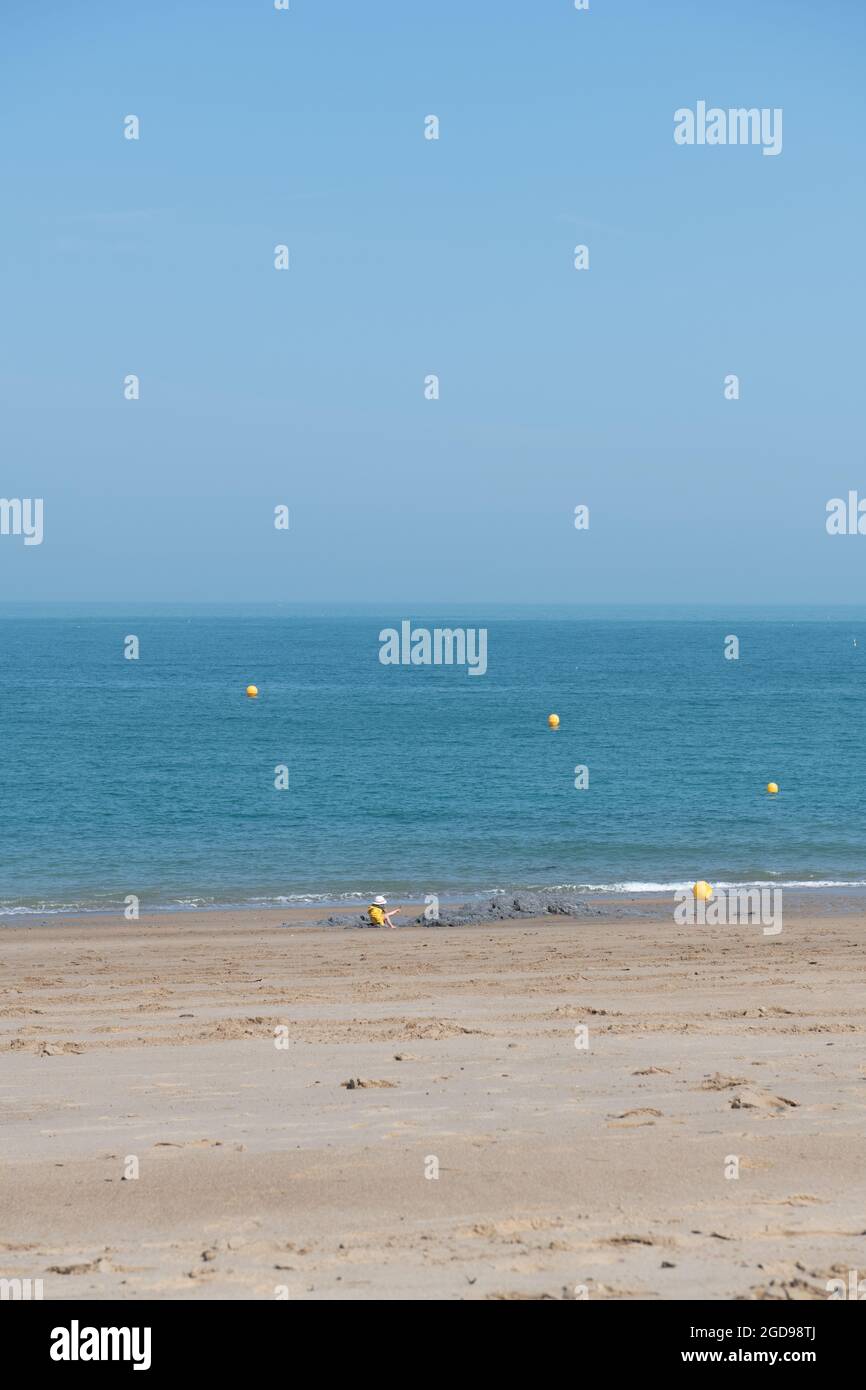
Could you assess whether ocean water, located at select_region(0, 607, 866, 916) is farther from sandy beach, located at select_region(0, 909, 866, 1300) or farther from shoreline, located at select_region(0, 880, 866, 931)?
sandy beach, located at select_region(0, 909, 866, 1300)

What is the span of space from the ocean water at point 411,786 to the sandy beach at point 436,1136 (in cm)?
1165

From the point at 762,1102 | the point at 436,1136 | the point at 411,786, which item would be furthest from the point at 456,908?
the point at 411,786

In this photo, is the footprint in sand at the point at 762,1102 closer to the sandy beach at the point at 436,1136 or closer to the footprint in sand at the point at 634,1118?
the sandy beach at the point at 436,1136

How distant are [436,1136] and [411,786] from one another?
3271 centimetres

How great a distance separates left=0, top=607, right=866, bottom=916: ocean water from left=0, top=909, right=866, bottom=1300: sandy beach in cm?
1165

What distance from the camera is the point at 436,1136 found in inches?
354

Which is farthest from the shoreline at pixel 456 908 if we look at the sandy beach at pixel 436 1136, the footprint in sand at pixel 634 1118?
the footprint in sand at pixel 634 1118

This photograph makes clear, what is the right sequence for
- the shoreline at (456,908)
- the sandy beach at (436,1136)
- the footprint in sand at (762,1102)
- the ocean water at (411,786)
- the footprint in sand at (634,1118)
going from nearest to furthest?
the sandy beach at (436,1136), the footprint in sand at (634,1118), the footprint in sand at (762,1102), the shoreline at (456,908), the ocean water at (411,786)

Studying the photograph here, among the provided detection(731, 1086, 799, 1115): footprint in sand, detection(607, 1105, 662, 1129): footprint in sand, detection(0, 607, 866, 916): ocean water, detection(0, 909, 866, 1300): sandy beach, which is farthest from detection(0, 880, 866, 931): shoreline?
detection(607, 1105, 662, 1129): footprint in sand

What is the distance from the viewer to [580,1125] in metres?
9.19

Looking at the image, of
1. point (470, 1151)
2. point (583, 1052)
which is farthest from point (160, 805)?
point (470, 1151)

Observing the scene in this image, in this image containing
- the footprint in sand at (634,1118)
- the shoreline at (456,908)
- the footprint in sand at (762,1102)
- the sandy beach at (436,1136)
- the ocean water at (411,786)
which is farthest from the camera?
the ocean water at (411,786)

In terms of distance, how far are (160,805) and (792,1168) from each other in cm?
3110

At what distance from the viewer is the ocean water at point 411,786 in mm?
28484
